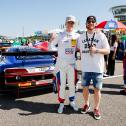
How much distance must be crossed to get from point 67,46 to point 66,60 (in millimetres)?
259

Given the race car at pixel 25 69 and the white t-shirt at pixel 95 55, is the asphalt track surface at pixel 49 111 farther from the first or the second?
the white t-shirt at pixel 95 55

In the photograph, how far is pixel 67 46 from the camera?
5238mm

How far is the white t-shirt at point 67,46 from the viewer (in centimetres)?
525

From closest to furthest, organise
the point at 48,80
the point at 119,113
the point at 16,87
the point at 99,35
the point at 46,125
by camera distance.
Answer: the point at 46,125 < the point at 99,35 < the point at 119,113 < the point at 16,87 < the point at 48,80

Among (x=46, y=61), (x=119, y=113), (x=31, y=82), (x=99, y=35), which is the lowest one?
(x=119, y=113)

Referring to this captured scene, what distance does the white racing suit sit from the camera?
5.25 meters

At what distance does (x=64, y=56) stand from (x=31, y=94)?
209 cm

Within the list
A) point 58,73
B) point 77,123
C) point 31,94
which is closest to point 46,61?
point 31,94

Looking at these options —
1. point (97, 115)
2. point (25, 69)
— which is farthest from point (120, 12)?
point (97, 115)

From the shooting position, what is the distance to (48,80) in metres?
6.70

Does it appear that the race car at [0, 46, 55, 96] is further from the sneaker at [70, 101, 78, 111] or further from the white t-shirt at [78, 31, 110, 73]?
the white t-shirt at [78, 31, 110, 73]

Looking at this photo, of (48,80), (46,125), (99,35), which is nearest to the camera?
(46,125)

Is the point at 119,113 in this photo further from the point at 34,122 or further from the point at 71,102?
the point at 34,122

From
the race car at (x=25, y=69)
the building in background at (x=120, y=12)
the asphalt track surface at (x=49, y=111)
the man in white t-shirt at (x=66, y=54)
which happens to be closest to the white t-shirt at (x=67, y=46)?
the man in white t-shirt at (x=66, y=54)
